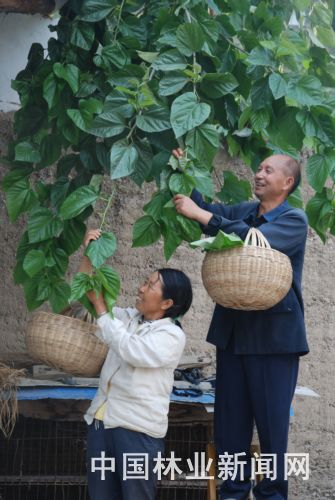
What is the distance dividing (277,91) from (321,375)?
6.48ft

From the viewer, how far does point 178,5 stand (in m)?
3.90

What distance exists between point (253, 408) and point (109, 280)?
79cm

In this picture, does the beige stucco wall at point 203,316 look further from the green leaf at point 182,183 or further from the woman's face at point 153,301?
the green leaf at point 182,183

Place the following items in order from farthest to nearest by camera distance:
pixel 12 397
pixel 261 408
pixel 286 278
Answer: pixel 12 397 → pixel 261 408 → pixel 286 278

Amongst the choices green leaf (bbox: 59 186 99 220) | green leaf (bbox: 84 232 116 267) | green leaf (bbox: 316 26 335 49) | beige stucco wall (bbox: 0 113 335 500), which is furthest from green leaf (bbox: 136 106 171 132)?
beige stucco wall (bbox: 0 113 335 500)

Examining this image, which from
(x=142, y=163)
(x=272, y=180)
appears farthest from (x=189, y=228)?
(x=272, y=180)

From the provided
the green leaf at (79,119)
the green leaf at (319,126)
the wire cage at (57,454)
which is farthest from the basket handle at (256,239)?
the wire cage at (57,454)

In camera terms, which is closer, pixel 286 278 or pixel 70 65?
pixel 286 278

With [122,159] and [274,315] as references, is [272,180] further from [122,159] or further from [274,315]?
[122,159]

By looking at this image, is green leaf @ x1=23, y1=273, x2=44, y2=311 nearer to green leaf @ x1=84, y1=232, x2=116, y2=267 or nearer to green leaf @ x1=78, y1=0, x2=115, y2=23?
green leaf @ x1=84, y1=232, x2=116, y2=267

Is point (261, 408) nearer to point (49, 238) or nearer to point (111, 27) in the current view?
point (49, 238)

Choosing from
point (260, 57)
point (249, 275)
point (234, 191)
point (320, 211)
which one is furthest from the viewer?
point (234, 191)

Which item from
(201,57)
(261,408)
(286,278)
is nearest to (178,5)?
(201,57)

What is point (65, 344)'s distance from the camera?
151 inches
